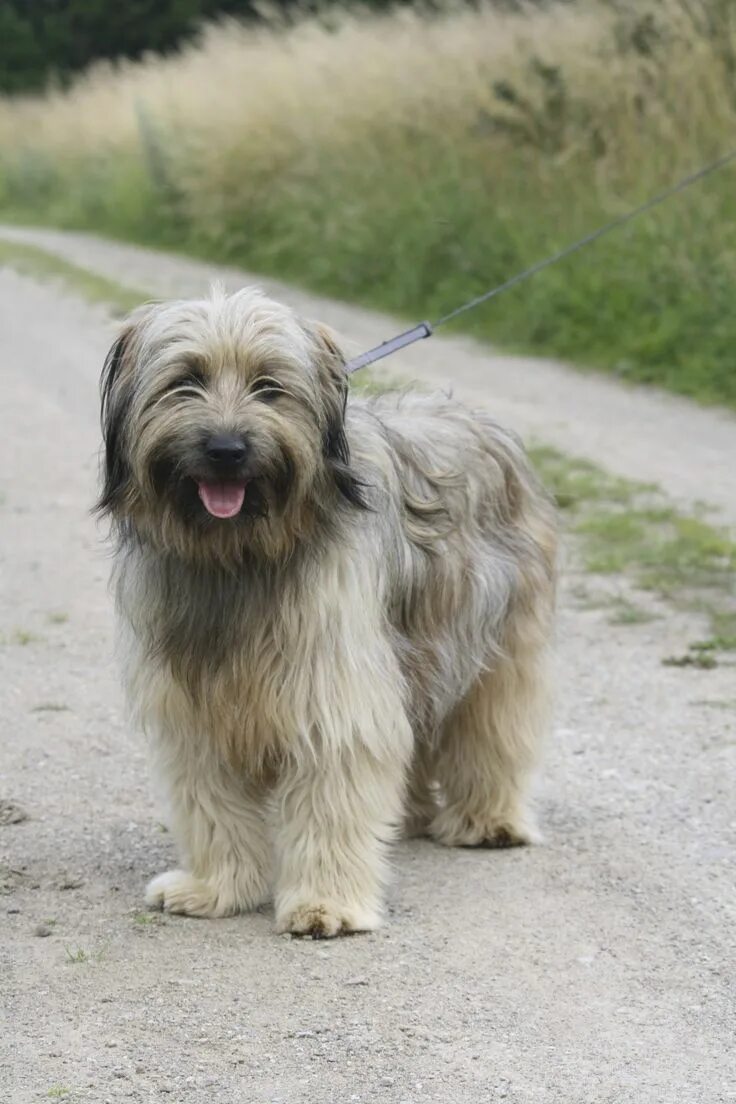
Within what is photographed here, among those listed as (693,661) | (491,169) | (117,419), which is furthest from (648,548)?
(491,169)

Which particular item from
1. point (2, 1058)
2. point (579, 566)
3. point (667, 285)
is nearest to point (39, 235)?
point (667, 285)

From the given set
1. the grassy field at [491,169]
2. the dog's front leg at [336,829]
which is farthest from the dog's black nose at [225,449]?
the grassy field at [491,169]

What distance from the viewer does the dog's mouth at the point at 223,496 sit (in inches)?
171

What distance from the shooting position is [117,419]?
4.52 metres

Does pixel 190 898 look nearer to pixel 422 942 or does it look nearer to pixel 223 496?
pixel 422 942

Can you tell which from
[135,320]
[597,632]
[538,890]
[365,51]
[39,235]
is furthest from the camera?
[39,235]

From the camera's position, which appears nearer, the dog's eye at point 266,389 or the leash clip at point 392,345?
the dog's eye at point 266,389

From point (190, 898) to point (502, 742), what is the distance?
41.7 inches

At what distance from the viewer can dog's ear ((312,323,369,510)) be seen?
4.50m

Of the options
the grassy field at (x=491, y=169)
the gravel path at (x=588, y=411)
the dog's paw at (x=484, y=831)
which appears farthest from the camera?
the grassy field at (x=491, y=169)

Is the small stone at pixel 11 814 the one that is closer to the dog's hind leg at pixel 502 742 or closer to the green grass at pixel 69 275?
the dog's hind leg at pixel 502 742

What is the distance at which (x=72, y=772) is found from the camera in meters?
5.83

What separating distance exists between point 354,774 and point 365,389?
1398mm

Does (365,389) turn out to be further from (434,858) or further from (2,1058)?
(2,1058)
